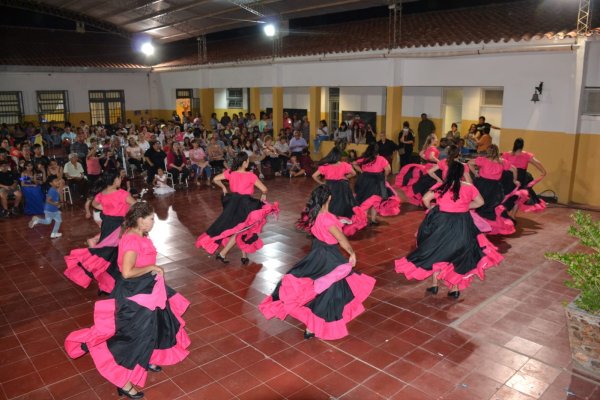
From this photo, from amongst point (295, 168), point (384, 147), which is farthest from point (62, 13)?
point (384, 147)

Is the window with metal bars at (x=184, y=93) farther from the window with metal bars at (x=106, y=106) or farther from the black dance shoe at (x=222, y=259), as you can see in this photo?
the black dance shoe at (x=222, y=259)

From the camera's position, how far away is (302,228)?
9305 millimetres

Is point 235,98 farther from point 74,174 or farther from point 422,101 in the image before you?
point 74,174

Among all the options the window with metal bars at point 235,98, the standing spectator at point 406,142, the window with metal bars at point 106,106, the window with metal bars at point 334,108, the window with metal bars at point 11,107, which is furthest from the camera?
the window with metal bars at point 235,98

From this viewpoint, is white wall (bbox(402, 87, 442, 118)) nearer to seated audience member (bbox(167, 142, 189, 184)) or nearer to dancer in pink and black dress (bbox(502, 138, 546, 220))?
dancer in pink and black dress (bbox(502, 138, 546, 220))

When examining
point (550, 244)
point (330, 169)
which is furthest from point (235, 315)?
point (550, 244)

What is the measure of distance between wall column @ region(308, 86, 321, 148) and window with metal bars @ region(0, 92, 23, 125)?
12.7 m

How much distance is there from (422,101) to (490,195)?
8.11m

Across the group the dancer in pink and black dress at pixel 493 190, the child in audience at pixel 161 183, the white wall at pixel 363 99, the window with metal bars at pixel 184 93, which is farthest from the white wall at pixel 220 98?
the dancer in pink and black dress at pixel 493 190

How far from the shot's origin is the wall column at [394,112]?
1464cm

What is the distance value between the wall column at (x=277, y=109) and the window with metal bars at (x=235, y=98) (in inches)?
231

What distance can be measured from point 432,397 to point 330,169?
4608 millimetres

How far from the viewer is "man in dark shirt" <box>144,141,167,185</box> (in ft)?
43.9

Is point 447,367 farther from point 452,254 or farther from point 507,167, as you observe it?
point 507,167
